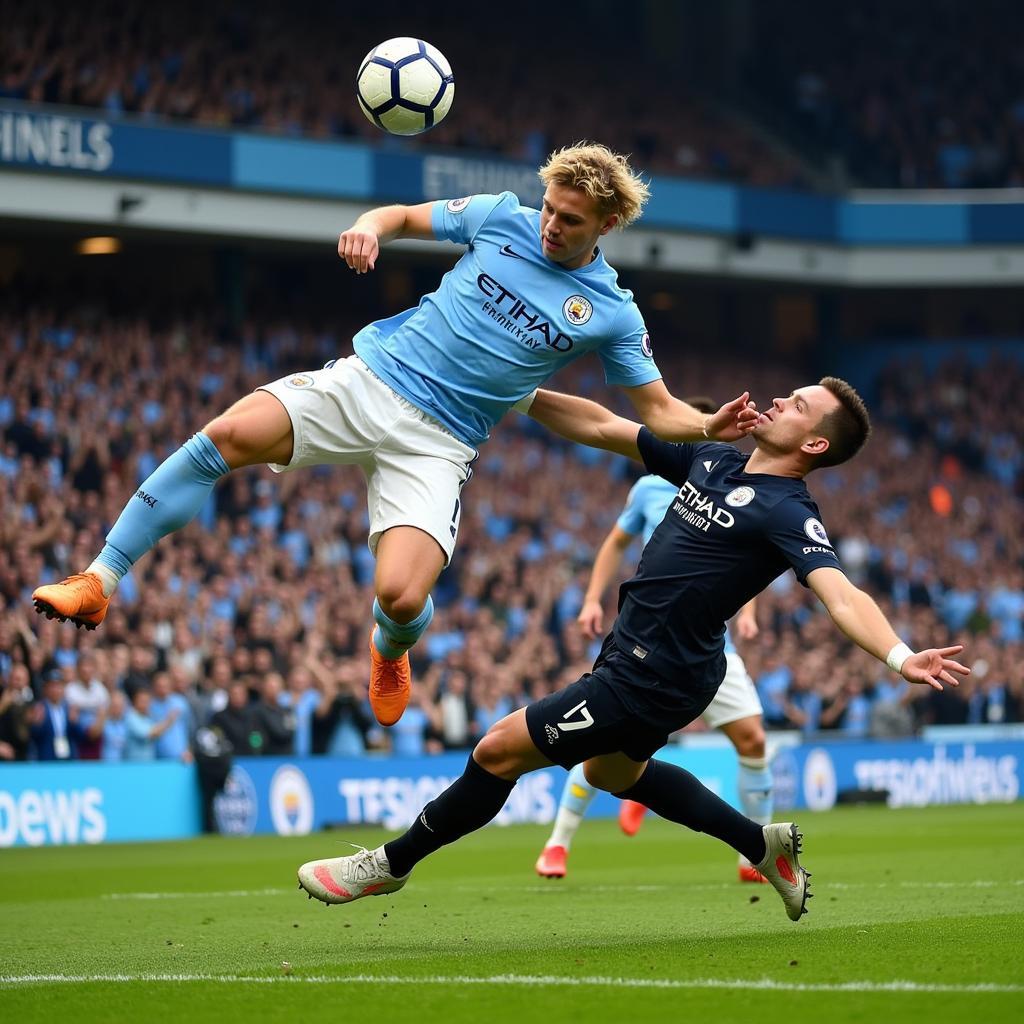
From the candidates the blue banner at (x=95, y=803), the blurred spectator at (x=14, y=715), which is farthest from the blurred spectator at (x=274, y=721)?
the blurred spectator at (x=14, y=715)

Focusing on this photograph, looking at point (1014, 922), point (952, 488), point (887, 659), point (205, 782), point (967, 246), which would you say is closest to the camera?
point (887, 659)

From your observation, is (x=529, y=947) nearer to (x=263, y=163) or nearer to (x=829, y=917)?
(x=829, y=917)

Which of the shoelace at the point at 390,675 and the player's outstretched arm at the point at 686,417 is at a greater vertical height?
the player's outstretched arm at the point at 686,417

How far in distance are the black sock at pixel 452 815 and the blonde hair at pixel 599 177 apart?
239 cm

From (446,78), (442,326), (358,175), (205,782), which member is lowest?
(205,782)

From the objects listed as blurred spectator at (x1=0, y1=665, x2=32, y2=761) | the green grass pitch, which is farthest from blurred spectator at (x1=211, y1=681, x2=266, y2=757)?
the green grass pitch

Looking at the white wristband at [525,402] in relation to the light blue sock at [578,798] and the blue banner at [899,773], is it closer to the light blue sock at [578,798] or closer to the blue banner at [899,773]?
the light blue sock at [578,798]

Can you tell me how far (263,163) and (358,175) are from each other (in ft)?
5.08

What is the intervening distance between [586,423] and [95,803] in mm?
9801

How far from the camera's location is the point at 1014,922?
24.8 ft

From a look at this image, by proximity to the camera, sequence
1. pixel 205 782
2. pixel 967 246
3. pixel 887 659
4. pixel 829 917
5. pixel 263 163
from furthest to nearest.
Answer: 1. pixel 967 246
2. pixel 263 163
3. pixel 205 782
4. pixel 829 917
5. pixel 887 659

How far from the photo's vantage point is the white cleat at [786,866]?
7418 mm

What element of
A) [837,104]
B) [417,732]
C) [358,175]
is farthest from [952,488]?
[417,732]

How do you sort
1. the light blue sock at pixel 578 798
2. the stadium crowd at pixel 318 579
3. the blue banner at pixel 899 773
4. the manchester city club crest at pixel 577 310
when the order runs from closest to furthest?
the manchester city club crest at pixel 577 310
the light blue sock at pixel 578 798
the stadium crowd at pixel 318 579
the blue banner at pixel 899 773
